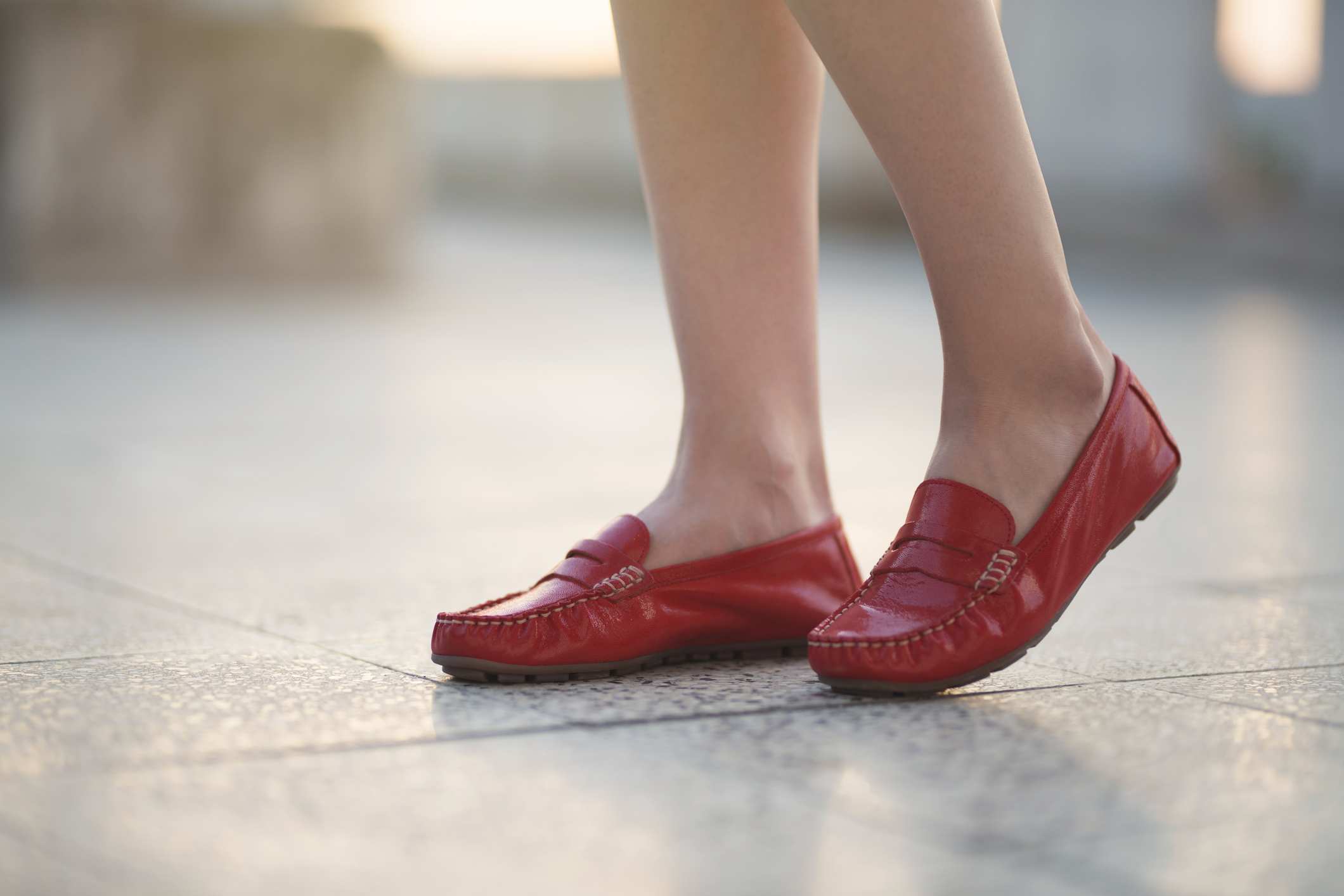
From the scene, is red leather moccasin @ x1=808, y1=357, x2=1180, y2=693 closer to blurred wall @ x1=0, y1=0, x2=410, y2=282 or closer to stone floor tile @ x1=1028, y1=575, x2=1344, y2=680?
stone floor tile @ x1=1028, y1=575, x2=1344, y2=680

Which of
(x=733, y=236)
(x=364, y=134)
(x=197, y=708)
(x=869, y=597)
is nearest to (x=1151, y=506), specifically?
(x=869, y=597)

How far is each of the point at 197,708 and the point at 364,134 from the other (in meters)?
4.90

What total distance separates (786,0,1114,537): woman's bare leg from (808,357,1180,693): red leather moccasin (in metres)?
0.02

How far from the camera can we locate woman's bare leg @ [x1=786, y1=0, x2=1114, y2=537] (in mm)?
910

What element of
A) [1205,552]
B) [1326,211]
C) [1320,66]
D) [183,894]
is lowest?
[183,894]

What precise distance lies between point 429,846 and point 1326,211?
7.31m

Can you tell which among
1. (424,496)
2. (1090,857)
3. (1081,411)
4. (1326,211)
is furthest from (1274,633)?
(1326,211)

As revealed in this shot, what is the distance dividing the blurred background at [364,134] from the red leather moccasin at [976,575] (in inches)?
127

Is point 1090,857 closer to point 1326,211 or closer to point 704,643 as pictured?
point 704,643

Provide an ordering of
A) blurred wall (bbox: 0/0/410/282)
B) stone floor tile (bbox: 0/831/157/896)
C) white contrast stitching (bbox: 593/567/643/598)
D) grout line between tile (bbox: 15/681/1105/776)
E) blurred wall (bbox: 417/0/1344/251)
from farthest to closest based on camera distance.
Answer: blurred wall (bbox: 417/0/1344/251), blurred wall (bbox: 0/0/410/282), white contrast stitching (bbox: 593/567/643/598), grout line between tile (bbox: 15/681/1105/776), stone floor tile (bbox: 0/831/157/896)

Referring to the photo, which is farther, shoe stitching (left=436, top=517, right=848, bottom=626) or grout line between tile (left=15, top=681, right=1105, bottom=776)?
shoe stitching (left=436, top=517, right=848, bottom=626)

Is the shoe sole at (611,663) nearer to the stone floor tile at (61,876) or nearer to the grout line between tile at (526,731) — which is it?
the grout line between tile at (526,731)

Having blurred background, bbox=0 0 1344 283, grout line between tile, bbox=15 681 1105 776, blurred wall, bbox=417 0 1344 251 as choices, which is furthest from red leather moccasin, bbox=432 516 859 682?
blurred wall, bbox=417 0 1344 251

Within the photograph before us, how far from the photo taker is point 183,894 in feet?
1.94
